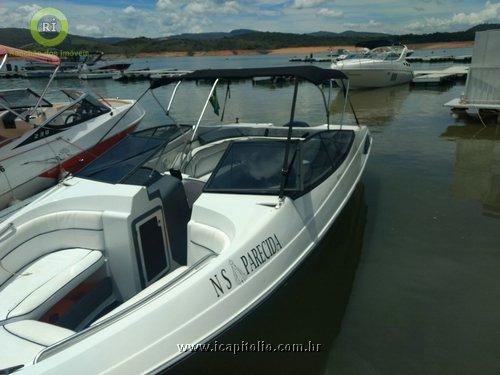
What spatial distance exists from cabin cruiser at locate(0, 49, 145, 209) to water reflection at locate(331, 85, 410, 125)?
9.25 m

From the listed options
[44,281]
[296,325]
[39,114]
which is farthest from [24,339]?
[39,114]

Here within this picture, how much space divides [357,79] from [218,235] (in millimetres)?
21107

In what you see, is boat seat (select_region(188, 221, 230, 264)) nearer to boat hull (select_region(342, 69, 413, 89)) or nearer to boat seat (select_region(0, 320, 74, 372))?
boat seat (select_region(0, 320, 74, 372))

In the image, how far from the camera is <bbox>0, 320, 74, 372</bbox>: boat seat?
8.20ft

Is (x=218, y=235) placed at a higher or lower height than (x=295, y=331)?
higher

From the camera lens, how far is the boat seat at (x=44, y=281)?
3.08m

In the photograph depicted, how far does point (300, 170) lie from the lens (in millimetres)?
4164

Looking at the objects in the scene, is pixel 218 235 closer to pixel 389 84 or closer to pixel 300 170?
pixel 300 170

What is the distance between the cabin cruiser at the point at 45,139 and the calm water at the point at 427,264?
5.01 m

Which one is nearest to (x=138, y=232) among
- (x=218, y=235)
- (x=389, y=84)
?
(x=218, y=235)

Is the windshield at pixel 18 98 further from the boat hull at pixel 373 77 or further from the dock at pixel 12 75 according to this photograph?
the dock at pixel 12 75

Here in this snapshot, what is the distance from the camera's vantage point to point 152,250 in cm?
391

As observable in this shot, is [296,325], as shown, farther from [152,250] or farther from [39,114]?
[39,114]

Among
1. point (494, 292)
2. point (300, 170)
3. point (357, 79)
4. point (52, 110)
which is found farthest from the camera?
point (357, 79)
